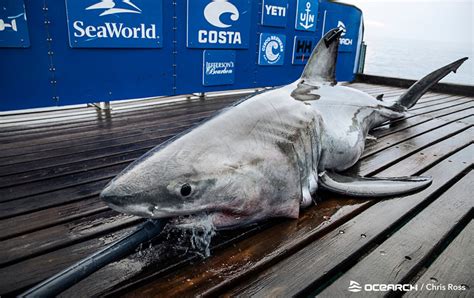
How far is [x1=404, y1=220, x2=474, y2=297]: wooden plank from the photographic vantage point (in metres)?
1.24

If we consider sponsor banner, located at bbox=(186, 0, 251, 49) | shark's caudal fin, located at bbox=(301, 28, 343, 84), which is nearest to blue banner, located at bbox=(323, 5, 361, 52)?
sponsor banner, located at bbox=(186, 0, 251, 49)

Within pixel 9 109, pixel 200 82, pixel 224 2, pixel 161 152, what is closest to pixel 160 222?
pixel 161 152

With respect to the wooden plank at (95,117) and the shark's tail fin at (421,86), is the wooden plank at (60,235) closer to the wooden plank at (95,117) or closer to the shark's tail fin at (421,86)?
the wooden plank at (95,117)

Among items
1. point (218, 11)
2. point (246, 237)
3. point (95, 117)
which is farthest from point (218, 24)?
point (246, 237)

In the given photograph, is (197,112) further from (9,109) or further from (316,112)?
(316,112)

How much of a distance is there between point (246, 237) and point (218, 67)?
3.85 metres

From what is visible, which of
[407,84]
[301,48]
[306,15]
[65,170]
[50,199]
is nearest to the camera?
[50,199]

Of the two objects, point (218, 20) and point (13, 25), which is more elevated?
point (218, 20)

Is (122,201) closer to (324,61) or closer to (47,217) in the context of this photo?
(47,217)

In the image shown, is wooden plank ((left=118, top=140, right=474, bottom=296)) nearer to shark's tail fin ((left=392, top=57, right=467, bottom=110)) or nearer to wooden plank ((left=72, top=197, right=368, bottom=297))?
wooden plank ((left=72, top=197, right=368, bottom=297))

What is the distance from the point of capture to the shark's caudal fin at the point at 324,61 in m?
2.54

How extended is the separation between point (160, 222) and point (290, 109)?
3.36 feet

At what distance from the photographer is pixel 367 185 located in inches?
77.2

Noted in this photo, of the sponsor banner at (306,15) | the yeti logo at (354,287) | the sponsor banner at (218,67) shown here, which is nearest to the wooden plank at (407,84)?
the sponsor banner at (306,15)
